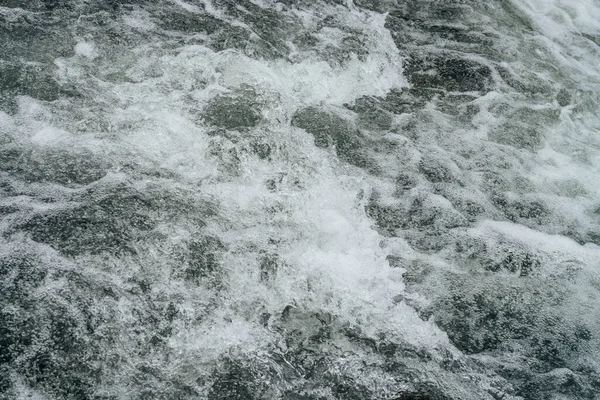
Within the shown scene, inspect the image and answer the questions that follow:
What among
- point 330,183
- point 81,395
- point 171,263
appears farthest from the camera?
point 330,183

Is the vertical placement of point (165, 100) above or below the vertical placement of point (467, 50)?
below

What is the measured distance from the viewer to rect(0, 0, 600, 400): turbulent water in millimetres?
2561

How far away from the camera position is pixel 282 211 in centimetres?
346

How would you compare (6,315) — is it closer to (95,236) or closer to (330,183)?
(95,236)

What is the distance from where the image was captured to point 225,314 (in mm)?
2736

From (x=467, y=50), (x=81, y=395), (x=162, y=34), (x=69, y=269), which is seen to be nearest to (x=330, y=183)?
(x=69, y=269)

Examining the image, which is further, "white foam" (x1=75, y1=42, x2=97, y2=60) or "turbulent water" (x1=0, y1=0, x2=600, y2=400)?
"white foam" (x1=75, y1=42, x2=97, y2=60)

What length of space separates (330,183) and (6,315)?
8.16 feet

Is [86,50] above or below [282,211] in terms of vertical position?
above

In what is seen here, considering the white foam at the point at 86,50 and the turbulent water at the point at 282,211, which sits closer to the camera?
the turbulent water at the point at 282,211

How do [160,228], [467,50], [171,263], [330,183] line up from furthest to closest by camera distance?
[467,50]
[330,183]
[160,228]
[171,263]

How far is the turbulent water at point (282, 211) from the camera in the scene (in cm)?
256

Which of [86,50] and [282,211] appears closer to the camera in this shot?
[282,211]

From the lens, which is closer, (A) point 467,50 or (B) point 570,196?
(B) point 570,196
